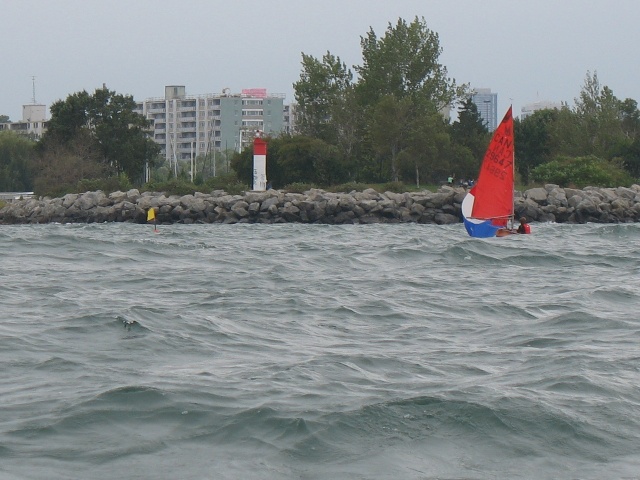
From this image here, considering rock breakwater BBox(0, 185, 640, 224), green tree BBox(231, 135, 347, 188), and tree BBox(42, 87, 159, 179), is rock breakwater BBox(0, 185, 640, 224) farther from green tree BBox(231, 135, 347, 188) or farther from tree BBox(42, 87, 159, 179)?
tree BBox(42, 87, 159, 179)

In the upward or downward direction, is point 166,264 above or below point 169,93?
below

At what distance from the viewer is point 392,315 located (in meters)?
10.2

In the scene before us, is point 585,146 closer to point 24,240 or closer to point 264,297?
point 24,240

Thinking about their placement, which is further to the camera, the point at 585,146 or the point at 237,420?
the point at 585,146

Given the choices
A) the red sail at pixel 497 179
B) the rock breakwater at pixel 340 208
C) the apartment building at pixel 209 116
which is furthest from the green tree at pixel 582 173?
the apartment building at pixel 209 116

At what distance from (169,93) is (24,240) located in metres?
114

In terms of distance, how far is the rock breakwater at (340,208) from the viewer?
3491 centimetres

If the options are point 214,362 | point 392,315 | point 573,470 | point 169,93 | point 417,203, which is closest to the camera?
point 573,470

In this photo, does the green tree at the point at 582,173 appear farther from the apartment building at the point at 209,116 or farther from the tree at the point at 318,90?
the apartment building at the point at 209,116

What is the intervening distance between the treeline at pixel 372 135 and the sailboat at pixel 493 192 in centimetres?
2338

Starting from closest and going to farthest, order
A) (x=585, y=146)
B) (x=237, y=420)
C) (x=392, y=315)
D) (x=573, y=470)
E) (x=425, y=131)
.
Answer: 1. (x=573, y=470)
2. (x=237, y=420)
3. (x=392, y=315)
4. (x=425, y=131)
5. (x=585, y=146)

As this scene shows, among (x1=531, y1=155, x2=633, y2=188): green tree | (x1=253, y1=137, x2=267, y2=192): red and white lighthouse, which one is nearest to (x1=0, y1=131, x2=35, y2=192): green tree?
(x1=253, y1=137, x2=267, y2=192): red and white lighthouse

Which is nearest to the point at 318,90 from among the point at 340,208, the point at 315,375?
the point at 340,208

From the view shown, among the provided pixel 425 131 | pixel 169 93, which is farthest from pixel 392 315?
pixel 169 93
